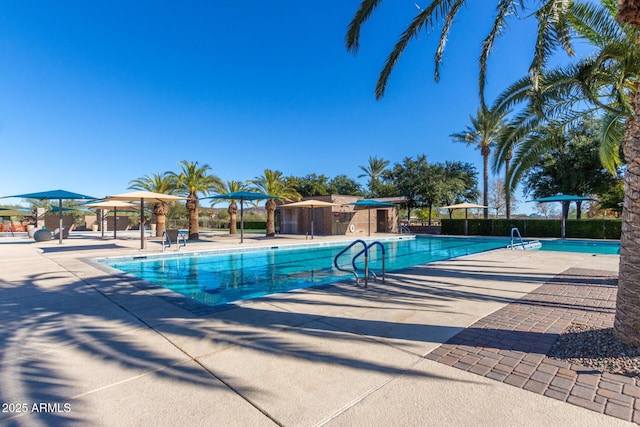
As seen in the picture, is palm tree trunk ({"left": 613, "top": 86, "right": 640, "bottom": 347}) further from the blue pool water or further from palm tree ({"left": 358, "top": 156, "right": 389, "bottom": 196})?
palm tree ({"left": 358, "top": 156, "right": 389, "bottom": 196})

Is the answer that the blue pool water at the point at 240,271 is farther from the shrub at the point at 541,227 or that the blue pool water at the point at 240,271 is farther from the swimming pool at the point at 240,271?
the shrub at the point at 541,227

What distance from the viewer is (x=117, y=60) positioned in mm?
16688

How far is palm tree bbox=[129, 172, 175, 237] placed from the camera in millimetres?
20875

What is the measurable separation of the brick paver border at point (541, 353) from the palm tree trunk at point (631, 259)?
2.15 feet

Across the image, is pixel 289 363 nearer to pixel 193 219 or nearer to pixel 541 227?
pixel 193 219

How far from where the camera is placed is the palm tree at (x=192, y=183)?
19.1 metres

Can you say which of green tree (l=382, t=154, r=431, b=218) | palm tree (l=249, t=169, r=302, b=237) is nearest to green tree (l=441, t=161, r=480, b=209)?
green tree (l=382, t=154, r=431, b=218)

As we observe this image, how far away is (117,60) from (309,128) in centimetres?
1853

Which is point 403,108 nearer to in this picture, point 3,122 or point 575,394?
point 575,394

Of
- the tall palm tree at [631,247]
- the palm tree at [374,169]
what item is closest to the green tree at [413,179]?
the palm tree at [374,169]

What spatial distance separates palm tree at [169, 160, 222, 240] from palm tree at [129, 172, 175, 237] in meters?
0.72

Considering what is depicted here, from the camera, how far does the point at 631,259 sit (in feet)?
10.0

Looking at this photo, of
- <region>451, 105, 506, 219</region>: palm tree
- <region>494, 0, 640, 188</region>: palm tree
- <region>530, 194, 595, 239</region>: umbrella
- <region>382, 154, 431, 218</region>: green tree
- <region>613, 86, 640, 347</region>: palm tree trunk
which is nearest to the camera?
<region>613, 86, 640, 347</region>: palm tree trunk


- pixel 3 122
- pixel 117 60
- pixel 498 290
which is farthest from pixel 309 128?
pixel 498 290
